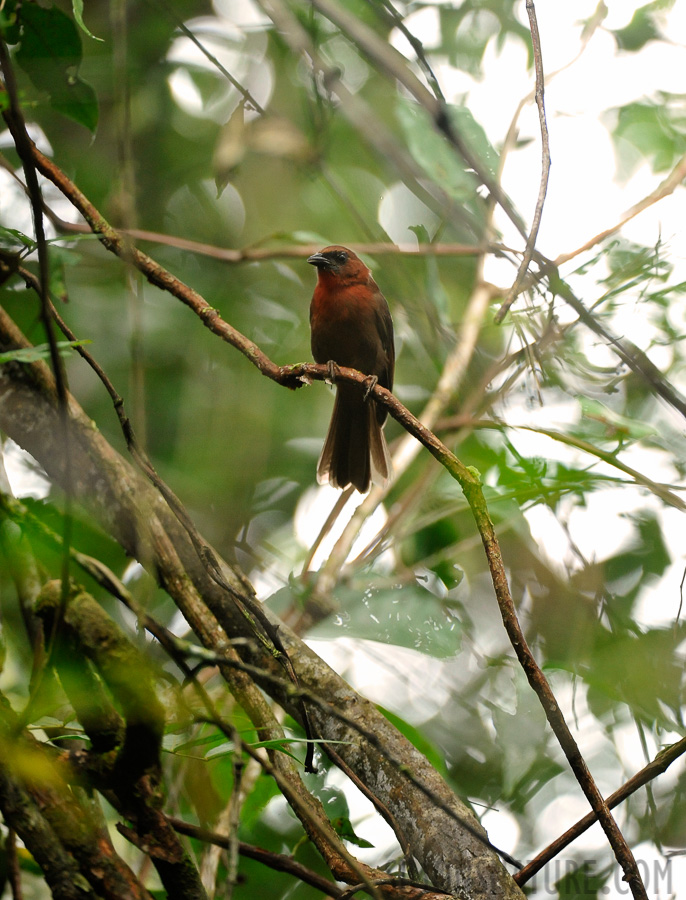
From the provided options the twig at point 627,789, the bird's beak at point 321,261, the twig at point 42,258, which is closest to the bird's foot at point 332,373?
the twig at point 42,258

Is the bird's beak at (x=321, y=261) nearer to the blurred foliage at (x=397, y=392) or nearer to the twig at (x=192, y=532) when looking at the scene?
the blurred foliage at (x=397, y=392)

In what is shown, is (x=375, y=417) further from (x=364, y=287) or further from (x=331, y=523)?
(x=331, y=523)

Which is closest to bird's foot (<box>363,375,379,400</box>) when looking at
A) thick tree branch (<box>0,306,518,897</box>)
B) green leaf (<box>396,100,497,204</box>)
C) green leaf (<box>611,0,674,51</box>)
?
thick tree branch (<box>0,306,518,897</box>)

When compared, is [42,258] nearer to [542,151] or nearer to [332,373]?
[542,151]

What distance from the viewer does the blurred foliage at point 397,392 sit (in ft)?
8.93

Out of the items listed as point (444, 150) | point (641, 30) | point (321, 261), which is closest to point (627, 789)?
point (444, 150)

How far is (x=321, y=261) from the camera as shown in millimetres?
4699

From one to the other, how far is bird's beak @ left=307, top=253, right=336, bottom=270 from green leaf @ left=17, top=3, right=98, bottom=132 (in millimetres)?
2135

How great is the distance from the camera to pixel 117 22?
65.0 inches

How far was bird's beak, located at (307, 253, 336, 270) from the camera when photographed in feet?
15.2

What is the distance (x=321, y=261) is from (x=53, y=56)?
2.31 meters

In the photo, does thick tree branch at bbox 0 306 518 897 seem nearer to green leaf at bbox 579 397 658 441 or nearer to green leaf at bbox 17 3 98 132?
green leaf at bbox 17 3 98 132

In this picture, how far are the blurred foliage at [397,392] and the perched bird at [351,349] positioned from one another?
31 cm

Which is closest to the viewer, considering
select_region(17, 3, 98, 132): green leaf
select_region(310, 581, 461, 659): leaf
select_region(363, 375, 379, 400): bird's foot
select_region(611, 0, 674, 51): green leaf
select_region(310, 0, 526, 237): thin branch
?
select_region(310, 0, 526, 237): thin branch
